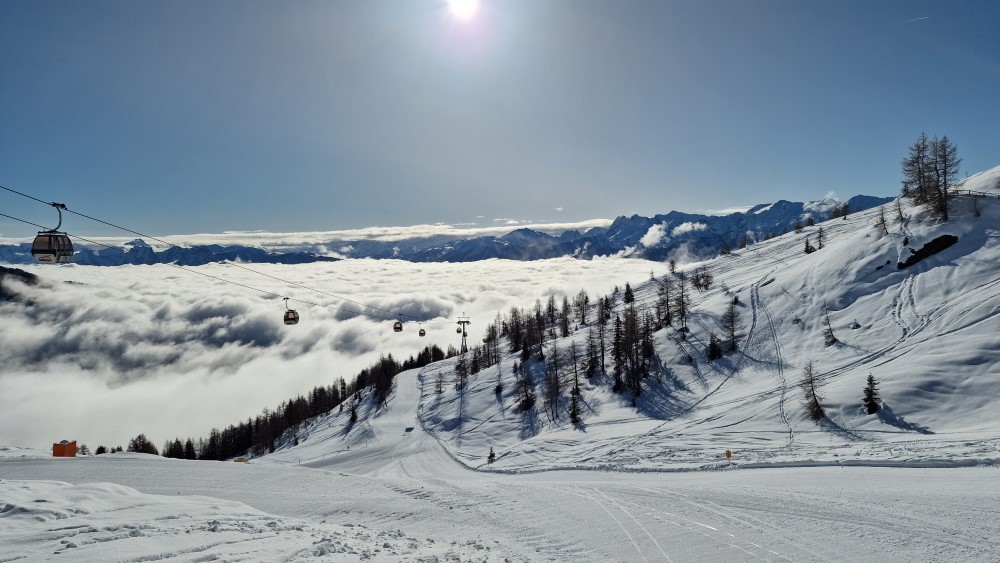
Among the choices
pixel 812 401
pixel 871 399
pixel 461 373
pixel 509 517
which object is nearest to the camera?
pixel 509 517

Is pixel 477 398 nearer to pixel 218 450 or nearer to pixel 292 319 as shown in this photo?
pixel 292 319

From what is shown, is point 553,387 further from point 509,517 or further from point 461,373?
point 509,517

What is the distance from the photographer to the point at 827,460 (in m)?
25.4

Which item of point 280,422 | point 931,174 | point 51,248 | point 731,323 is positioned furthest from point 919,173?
point 280,422

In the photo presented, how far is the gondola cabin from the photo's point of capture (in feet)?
51.7

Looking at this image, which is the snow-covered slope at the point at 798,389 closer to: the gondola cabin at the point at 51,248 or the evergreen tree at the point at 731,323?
the evergreen tree at the point at 731,323

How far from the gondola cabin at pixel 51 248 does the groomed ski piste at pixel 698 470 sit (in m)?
7.68

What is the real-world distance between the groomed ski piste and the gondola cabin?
25.2 feet

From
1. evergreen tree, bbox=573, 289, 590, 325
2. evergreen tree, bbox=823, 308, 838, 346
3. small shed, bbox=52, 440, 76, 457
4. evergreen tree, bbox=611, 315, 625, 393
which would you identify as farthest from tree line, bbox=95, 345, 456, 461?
evergreen tree, bbox=823, 308, 838, 346

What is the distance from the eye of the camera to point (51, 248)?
15883 mm

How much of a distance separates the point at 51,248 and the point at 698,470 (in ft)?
112

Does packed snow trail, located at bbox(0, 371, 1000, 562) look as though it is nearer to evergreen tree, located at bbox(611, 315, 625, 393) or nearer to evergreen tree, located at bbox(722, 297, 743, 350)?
evergreen tree, located at bbox(611, 315, 625, 393)

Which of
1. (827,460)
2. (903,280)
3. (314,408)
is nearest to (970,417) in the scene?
(827,460)

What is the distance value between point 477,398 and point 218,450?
127 m
